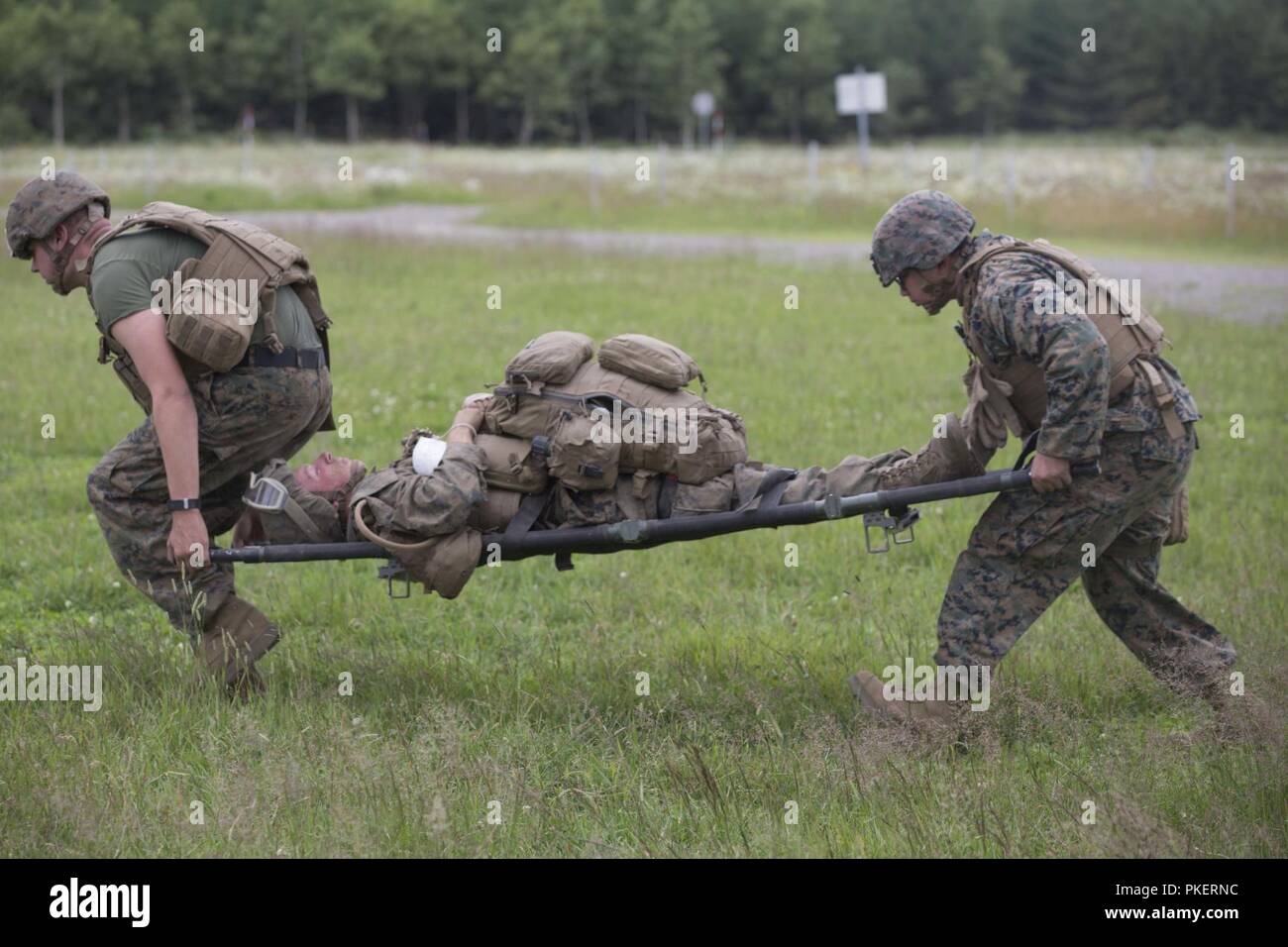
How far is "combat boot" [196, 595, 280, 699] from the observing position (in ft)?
18.4

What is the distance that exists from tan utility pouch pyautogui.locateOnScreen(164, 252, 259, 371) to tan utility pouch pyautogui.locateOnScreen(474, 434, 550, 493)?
1.02m

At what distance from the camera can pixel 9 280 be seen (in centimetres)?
1941

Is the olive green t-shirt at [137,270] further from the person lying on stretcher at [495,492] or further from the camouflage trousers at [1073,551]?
the camouflage trousers at [1073,551]

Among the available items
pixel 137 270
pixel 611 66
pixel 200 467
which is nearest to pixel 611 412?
pixel 200 467

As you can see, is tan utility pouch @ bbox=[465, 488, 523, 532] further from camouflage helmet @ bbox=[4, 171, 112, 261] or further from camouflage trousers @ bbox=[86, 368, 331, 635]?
camouflage helmet @ bbox=[4, 171, 112, 261]

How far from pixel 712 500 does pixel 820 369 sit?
774 centimetres

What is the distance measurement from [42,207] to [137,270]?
0.44m

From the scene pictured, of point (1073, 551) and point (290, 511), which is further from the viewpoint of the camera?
point (290, 511)

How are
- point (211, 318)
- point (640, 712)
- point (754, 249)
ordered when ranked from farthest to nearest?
1. point (754, 249)
2. point (640, 712)
3. point (211, 318)

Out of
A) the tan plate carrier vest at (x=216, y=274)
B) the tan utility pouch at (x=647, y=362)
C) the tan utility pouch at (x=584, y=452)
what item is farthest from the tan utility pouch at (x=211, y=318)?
the tan utility pouch at (x=647, y=362)

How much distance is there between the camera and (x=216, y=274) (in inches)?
209

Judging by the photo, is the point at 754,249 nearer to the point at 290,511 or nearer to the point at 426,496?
the point at 290,511

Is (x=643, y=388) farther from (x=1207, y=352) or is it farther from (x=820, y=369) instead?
(x=1207, y=352)

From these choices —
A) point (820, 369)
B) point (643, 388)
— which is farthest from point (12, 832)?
point (820, 369)
